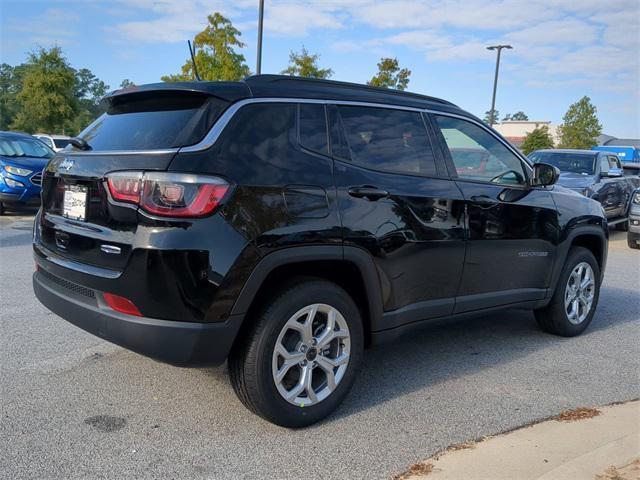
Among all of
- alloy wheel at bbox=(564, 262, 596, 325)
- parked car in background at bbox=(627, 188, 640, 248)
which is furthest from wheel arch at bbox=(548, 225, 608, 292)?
parked car in background at bbox=(627, 188, 640, 248)

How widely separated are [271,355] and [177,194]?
0.98m

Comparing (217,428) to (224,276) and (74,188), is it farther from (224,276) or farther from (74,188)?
(74,188)

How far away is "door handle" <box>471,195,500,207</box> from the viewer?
165 inches

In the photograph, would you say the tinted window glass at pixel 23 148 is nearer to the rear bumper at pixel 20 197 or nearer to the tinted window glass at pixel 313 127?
the rear bumper at pixel 20 197

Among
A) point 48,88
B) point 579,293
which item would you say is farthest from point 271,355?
point 48,88

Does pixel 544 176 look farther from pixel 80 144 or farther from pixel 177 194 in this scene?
pixel 80 144

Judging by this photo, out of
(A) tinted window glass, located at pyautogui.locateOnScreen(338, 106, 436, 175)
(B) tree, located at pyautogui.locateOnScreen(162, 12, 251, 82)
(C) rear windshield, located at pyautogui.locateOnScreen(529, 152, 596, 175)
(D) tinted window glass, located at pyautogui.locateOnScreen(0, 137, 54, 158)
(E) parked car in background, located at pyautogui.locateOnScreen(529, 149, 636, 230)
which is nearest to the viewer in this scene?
(A) tinted window glass, located at pyautogui.locateOnScreen(338, 106, 436, 175)

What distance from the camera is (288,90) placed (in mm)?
3398

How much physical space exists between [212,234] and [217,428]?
3.71 ft

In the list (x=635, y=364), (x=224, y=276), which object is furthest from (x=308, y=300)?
(x=635, y=364)

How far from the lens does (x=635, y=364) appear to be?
15.3ft

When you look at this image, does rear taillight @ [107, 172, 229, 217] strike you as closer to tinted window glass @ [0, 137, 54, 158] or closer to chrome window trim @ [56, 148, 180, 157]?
chrome window trim @ [56, 148, 180, 157]

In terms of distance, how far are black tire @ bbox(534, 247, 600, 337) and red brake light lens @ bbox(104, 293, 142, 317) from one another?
11.8 ft

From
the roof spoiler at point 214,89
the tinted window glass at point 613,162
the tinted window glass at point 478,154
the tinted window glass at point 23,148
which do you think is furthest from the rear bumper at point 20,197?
the tinted window glass at point 613,162
